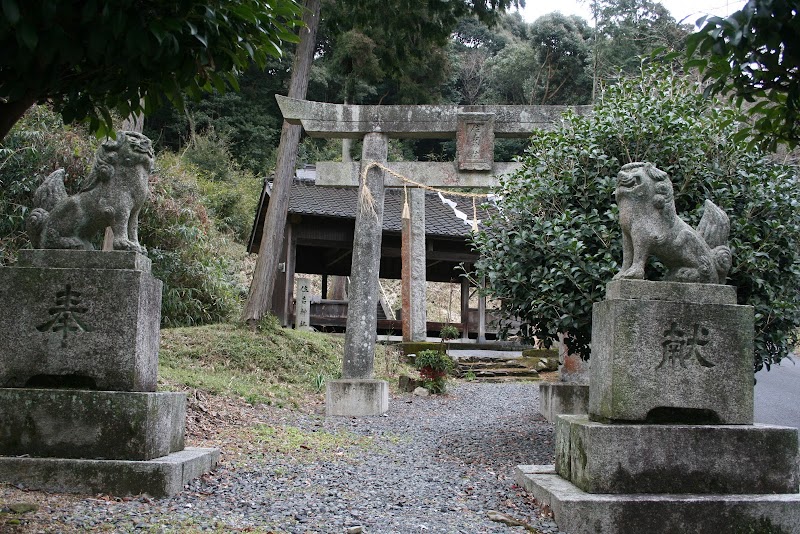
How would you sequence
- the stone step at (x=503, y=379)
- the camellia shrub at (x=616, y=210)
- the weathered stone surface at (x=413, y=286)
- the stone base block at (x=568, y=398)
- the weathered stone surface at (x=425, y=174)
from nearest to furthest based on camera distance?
the camellia shrub at (x=616, y=210) < the stone base block at (x=568, y=398) < the weathered stone surface at (x=425, y=174) < the weathered stone surface at (x=413, y=286) < the stone step at (x=503, y=379)

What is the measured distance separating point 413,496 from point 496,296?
263 cm

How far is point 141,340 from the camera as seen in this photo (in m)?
5.12

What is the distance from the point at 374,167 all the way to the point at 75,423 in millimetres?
6424

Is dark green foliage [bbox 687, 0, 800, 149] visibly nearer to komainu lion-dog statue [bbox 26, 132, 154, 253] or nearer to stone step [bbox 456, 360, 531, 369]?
komainu lion-dog statue [bbox 26, 132, 154, 253]

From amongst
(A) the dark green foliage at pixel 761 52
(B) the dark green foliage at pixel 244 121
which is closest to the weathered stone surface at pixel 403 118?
(A) the dark green foliage at pixel 761 52

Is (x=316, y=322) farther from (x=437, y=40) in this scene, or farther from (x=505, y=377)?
(x=437, y=40)

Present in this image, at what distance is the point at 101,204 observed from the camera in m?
5.30

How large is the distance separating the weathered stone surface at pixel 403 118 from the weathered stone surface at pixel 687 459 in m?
6.22

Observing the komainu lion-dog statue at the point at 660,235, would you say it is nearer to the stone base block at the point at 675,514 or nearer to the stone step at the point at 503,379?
the stone base block at the point at 675,514

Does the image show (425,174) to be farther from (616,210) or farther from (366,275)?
(616,210)

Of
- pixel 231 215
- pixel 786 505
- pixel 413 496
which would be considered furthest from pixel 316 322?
pixel 786 505

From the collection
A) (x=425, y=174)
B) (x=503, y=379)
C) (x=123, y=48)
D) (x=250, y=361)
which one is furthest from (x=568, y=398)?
(x=123, y=48)

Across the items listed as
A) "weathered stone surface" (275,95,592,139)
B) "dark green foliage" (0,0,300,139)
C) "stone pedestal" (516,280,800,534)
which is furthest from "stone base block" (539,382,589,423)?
"dark green foliage" (0,0,300,139)

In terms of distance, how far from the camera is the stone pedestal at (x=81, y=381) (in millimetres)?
4777
